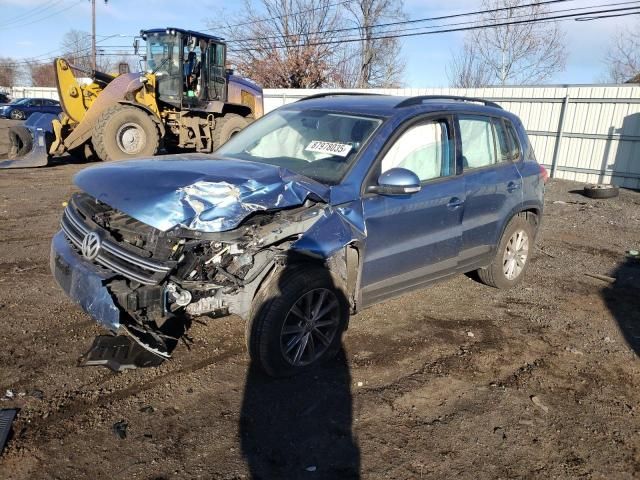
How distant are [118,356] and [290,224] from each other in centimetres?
150

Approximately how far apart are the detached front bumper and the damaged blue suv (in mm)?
11

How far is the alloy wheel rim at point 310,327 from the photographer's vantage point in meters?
3.42

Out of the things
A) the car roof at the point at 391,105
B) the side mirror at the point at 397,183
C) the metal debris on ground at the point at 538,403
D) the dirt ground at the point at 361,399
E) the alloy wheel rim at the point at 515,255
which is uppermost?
the car roof at the point at 391,105

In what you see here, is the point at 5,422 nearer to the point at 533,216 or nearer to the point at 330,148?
the point at 330,148

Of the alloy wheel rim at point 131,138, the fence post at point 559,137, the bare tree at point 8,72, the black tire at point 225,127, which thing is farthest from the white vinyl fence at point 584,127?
the bare tree at point 8,72

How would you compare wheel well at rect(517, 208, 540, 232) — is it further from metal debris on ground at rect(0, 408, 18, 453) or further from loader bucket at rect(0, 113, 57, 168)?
loader bucket at rect(0, 113, 57, 168)

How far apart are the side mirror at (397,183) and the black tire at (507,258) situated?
6.26 ft

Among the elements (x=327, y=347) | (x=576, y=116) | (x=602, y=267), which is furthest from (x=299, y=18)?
(x=327, y=347)

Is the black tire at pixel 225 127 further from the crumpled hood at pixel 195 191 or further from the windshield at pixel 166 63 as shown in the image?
the crumpled hood at pixel 195 191

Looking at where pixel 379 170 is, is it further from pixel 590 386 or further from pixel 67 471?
pixel 67 471

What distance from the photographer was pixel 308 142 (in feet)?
13.6

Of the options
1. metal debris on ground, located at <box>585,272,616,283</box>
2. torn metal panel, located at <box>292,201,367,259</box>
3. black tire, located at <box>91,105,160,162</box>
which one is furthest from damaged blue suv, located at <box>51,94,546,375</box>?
black tire, located at <box>91,105,160,162</box>

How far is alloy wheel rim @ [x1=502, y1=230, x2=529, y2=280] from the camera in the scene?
5.30 m

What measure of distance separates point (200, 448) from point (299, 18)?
3378 cm
